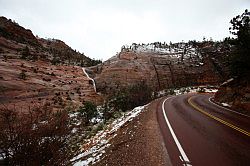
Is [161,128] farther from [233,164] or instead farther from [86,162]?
[233,164]

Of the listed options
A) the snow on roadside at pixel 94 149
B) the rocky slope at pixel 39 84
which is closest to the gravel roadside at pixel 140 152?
the snow on roadside at pixel 94 149

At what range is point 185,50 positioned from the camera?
64125 mm

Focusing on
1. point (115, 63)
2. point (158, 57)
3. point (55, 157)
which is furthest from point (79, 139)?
point (158, 57)

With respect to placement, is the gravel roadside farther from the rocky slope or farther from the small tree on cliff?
the rocky slope

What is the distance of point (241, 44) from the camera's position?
16.7 metres

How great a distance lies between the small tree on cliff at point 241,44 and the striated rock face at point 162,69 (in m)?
28.4

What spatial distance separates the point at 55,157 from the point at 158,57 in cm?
5400

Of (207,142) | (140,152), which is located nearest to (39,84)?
(140,152)

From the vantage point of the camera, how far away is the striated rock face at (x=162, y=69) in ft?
159

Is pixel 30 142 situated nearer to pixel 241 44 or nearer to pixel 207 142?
pixel 207 142

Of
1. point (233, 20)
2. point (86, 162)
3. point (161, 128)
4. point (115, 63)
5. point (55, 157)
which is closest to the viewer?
point (55, 157)

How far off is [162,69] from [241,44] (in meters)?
37.4

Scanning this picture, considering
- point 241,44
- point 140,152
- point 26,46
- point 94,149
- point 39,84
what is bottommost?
point 94,149

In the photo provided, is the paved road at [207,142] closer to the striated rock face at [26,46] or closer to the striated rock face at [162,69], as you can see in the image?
the striated rock face at [162,69]
